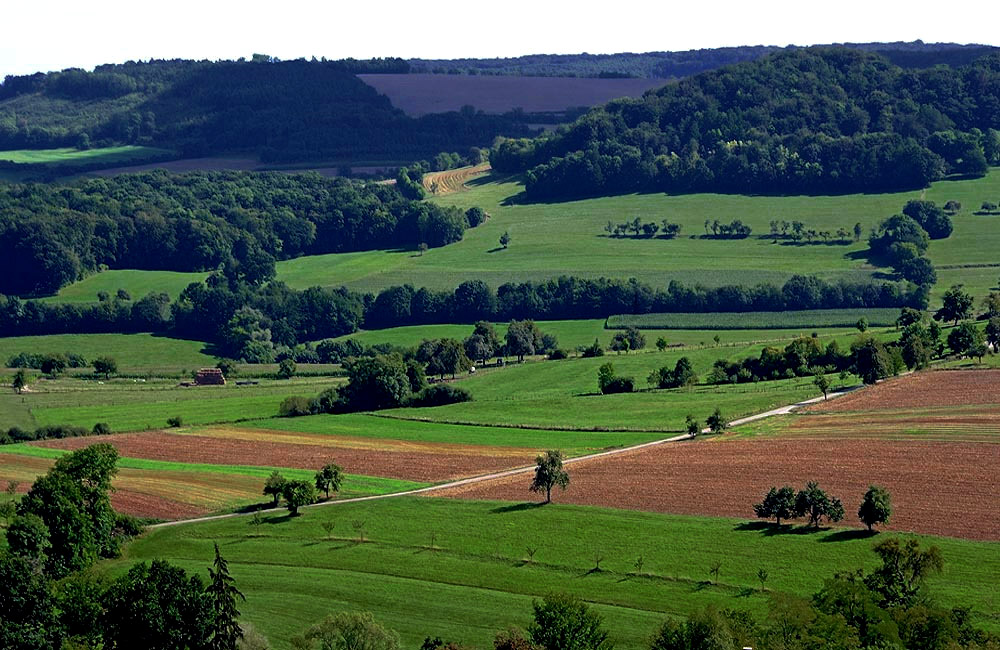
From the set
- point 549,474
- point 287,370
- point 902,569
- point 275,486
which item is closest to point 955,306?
point 287,370

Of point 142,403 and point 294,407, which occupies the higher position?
point 294,407

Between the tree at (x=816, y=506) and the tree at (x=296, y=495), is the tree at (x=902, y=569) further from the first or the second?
the tree at (x=296, y=495)

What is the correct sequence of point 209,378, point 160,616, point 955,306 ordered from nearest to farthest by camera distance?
point 160,616, point 955,306, point 209,378

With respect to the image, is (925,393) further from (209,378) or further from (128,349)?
(128,349)

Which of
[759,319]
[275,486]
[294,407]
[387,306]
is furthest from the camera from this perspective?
[387,306]

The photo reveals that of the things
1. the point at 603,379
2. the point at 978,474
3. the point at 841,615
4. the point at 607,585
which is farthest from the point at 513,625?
the point at 603,379

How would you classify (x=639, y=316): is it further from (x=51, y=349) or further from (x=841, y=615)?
(x=841, y=615)
